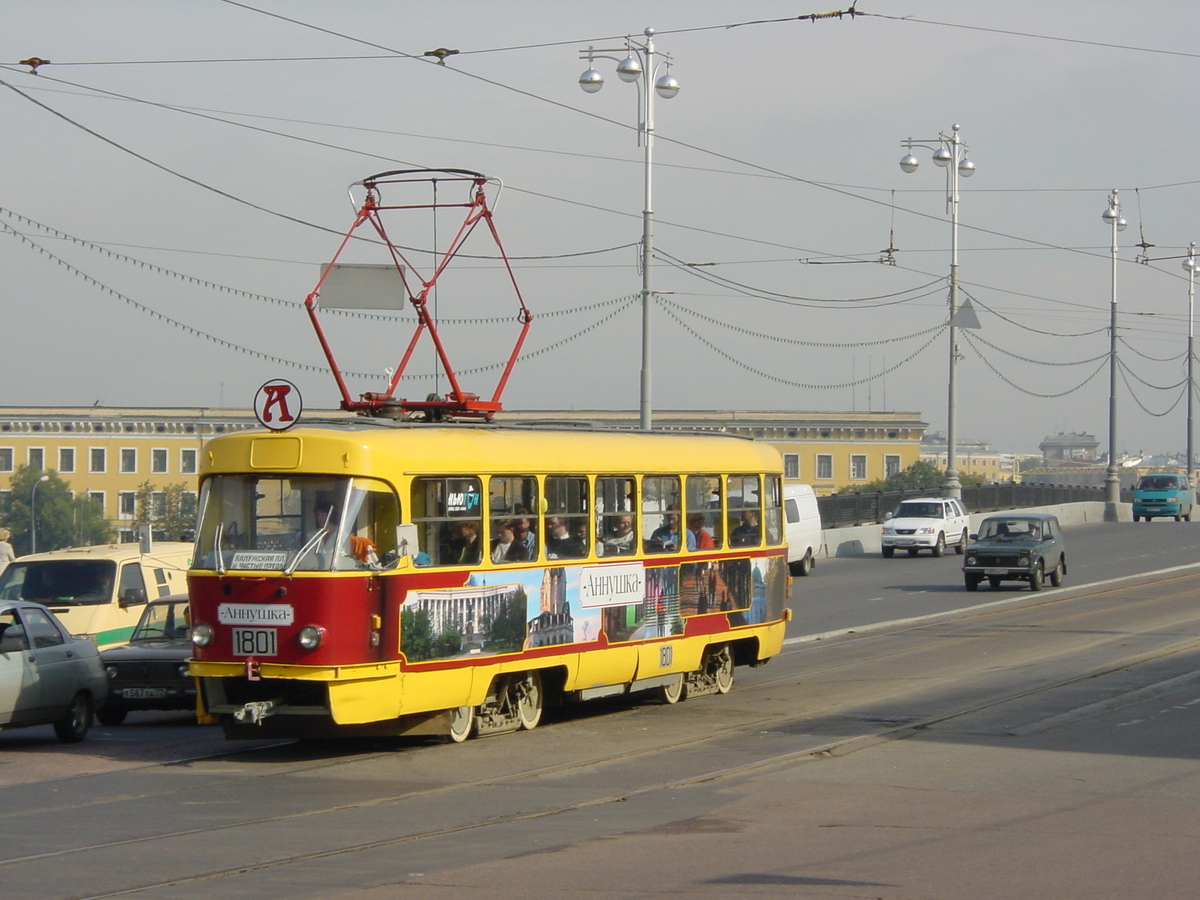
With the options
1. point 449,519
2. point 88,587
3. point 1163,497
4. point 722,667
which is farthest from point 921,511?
point 449,519

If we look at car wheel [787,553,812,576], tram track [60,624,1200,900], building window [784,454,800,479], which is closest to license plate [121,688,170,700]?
tram track [60,624,1200,900]

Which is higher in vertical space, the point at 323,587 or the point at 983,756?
the point at 323,587

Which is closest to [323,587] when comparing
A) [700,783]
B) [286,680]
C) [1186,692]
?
[286,680]

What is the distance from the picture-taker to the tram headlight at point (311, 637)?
11500 millimetres

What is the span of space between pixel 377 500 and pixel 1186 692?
9.34 metres

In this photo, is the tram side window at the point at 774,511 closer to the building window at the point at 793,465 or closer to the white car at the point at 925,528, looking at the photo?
the white car at the point at 925,528

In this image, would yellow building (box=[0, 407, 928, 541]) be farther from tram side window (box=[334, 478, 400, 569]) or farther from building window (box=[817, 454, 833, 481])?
building window (box=[817, 454, 833, 481])

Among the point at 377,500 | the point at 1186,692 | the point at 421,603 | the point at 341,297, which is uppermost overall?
the point at 341,297

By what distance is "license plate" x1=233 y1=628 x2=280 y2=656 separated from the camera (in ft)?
38.4

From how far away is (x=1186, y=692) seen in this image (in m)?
16.2

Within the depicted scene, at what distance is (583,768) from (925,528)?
31.6 meters

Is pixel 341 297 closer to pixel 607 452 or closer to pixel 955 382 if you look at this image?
pixel 607 452

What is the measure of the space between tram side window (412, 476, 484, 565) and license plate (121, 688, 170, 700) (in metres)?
4.32

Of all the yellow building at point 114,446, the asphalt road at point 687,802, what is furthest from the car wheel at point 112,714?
the yellow building at point 114,446
